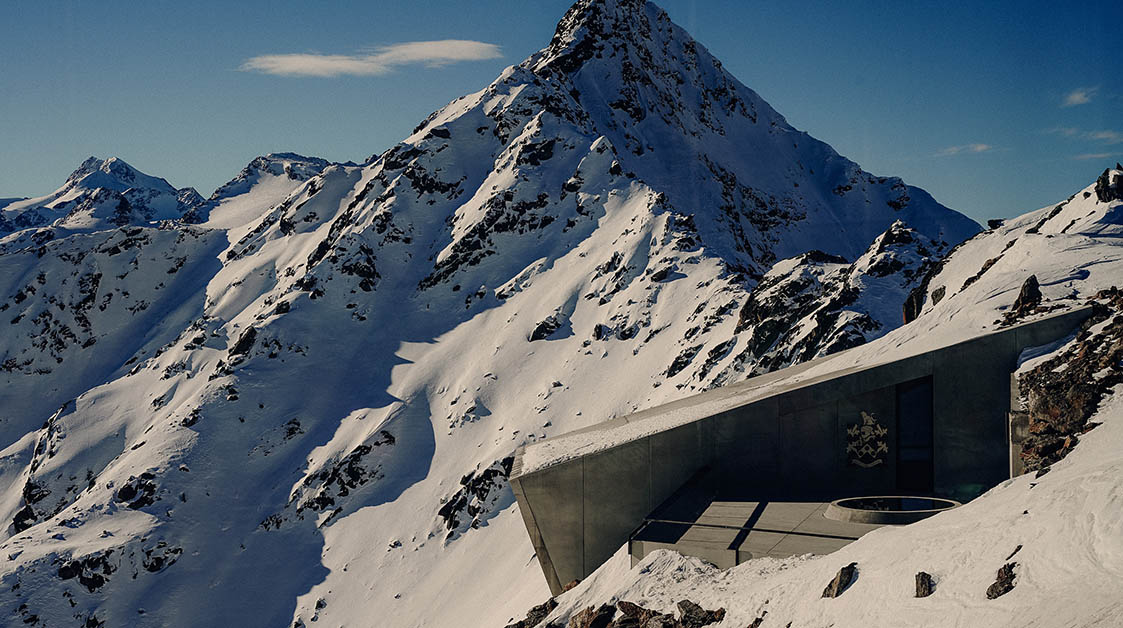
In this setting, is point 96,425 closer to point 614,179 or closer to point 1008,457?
point 614,179

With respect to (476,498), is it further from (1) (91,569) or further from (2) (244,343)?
(2) (244,343)

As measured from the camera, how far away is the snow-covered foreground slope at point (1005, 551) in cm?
804

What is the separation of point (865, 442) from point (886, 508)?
233cm

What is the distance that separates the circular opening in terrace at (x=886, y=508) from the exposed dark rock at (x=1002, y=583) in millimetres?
4546

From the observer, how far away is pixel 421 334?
65.6 metres

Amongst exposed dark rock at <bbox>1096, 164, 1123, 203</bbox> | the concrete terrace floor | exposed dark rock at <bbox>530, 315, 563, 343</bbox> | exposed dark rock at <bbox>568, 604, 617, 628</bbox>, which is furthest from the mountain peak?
exposed dark rock at <bbox>568, 604, 617, 628</bbox>

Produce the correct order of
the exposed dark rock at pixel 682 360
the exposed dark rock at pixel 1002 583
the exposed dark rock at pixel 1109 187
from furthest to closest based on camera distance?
the exposed dark rock at pixel 682 360 → the exposed dark rock at pixel 1109 187 → the exposed dark rock at pixel 1002 583

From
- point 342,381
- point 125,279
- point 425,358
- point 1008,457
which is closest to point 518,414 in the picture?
point 425,358

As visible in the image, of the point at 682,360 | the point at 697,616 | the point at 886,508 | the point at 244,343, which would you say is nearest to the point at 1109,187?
the point at 886,508

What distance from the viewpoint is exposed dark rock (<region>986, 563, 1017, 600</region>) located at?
27.3ft

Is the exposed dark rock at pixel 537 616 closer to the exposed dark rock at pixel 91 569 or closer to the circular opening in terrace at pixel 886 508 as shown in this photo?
the circular opening in terrace at pixel 886 508

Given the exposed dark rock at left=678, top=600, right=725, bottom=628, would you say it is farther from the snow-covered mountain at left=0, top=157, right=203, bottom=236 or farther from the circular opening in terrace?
the snow-covered mountain at left=0, top=157, right=203, bottom=236

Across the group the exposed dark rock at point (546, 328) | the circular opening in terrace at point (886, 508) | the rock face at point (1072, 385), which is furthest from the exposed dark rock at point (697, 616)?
the exposed dark rock at point (546, 328)

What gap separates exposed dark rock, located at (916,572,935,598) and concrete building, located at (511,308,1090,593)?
6.20 m
